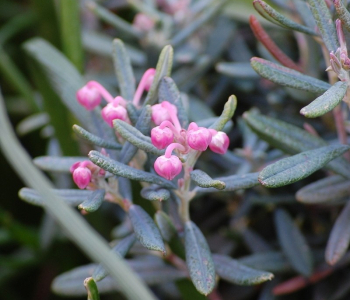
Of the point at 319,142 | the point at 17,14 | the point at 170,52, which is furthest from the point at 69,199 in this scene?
the point at 17,14

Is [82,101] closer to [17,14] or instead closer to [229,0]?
[229,0]

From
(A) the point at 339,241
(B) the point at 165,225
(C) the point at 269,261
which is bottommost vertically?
(C) the point at 269,261

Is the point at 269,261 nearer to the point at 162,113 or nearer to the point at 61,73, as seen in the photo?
the point at 162,113

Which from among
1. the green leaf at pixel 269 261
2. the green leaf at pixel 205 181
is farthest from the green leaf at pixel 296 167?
the green leaf at pixel 269 261

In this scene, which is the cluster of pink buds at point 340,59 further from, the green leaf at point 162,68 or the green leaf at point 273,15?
the green leaf at point 162,68

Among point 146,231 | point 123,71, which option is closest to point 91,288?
point 146,231
